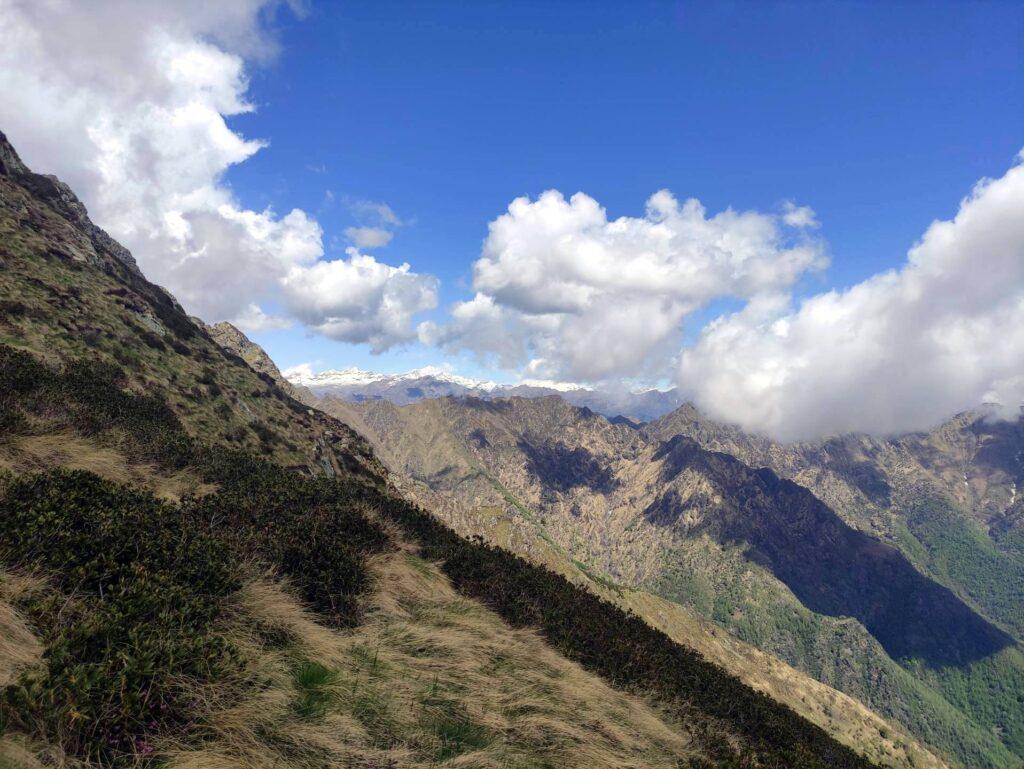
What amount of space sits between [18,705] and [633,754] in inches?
348

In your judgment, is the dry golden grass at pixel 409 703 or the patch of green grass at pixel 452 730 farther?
the patch of green grass at pixel 452 730

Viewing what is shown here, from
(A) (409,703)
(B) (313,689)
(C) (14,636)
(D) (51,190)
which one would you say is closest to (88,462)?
(C) (14,636)

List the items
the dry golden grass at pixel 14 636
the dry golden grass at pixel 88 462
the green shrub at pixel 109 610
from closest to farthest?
the green shrub at pixel 109 610 → the dry golden grass at pixel 14 636 → the dry golden grass at pixel 88 462

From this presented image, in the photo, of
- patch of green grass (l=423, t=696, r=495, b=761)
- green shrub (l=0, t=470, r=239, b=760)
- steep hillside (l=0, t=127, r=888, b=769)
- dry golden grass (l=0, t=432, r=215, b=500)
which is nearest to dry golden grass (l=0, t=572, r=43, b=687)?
steep hillside (l=0, t=127, r=888, b=769)

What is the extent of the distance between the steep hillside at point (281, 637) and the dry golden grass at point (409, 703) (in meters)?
0.04

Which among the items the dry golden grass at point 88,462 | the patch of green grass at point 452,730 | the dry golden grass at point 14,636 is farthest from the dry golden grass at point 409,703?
the dry golden grass at point 88,462

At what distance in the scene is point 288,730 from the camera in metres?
6.09

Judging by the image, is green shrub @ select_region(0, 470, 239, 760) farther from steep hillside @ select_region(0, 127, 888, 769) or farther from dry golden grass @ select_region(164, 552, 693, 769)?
dry golden grass @ select_region(164, 552, 693, 769)

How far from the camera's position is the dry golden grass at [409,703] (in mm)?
6090

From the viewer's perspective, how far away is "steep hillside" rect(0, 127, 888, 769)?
562cm

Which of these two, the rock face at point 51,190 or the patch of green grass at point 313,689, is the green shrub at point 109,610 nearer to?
the patch of green grass at point 313,689

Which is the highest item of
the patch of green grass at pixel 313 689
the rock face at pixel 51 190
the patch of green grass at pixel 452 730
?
the rock face at pixel 51 190

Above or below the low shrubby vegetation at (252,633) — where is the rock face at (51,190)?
above

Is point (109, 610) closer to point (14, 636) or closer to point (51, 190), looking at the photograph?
point (14, 636)
